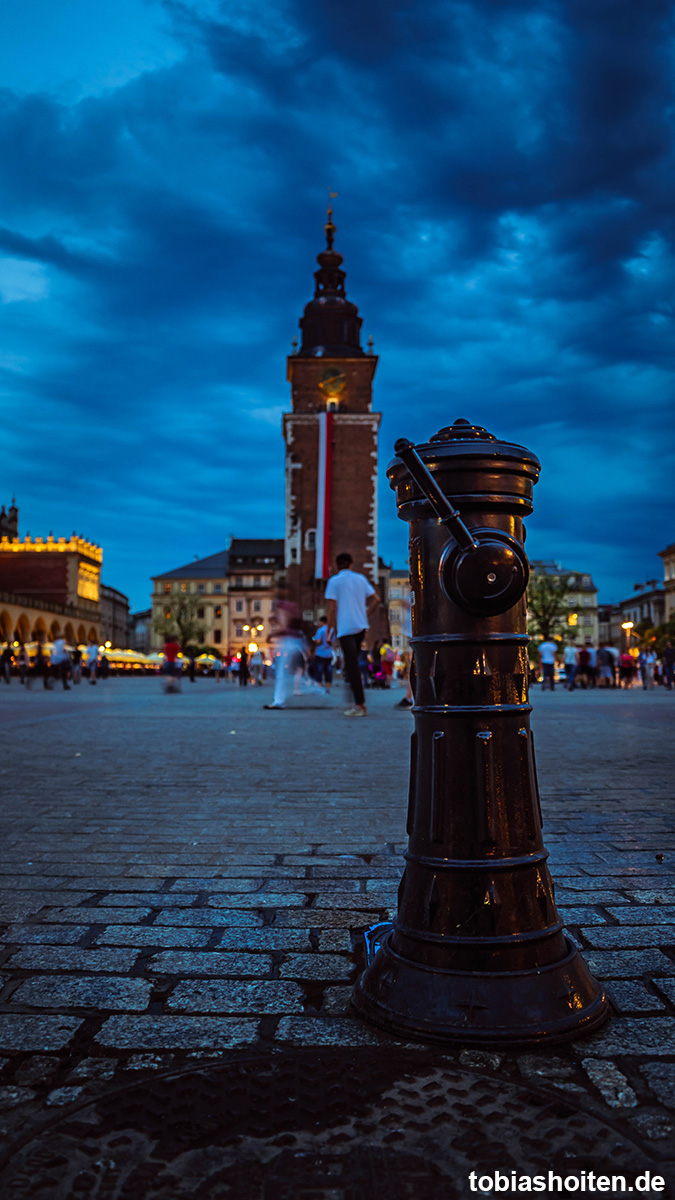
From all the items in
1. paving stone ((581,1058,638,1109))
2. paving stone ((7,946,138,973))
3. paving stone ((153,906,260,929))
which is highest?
paving stone ((581,1058,638,1109))

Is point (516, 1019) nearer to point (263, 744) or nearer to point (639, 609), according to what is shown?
point (263, 744)

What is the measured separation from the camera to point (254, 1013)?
2.11m

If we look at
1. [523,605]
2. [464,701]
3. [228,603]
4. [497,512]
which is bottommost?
[464,701]

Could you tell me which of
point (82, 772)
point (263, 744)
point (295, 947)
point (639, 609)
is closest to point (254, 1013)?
point (295, 947)

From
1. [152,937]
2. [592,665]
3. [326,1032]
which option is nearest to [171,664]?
[592,665]

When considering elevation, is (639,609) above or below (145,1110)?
above

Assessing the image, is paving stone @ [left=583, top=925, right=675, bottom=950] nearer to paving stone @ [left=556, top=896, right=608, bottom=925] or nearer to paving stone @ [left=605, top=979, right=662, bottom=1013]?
paving stone @ [left=556, top=896, right=608, bottom=925]

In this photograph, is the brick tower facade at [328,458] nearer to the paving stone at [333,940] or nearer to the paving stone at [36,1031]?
the paving stone at [333,940]

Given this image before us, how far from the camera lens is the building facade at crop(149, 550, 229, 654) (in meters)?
113

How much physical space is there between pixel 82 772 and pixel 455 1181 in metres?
5.48

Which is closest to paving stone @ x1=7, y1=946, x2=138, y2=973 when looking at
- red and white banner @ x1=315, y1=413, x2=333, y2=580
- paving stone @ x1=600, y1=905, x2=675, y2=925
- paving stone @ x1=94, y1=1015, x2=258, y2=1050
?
paving stone @ x1=94, y1=1015, x2=258, y2=1050

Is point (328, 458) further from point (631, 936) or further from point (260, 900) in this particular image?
point (631, 936)

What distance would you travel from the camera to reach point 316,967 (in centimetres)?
245

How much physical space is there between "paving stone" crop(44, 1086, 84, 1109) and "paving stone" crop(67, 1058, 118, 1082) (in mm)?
46
